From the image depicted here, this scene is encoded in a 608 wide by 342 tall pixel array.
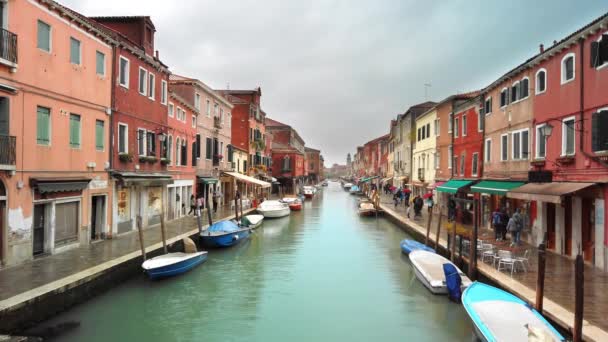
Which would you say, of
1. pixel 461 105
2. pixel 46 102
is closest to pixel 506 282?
pixel 46 102

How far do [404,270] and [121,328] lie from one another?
11086 millimetres

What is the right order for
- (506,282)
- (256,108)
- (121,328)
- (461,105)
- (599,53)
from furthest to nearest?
(256,108), (461,105), (599,53), (506,282), (121,328)

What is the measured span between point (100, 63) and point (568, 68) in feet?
56.9

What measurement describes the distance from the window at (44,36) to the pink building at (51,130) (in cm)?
3

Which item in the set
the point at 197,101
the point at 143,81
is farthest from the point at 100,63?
the point at 197,101

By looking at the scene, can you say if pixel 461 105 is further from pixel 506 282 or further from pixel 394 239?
pixel 506 282

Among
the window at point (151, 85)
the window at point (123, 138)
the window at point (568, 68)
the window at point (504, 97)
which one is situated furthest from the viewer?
the window at point (151, 85)

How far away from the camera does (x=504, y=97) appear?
67.9ft

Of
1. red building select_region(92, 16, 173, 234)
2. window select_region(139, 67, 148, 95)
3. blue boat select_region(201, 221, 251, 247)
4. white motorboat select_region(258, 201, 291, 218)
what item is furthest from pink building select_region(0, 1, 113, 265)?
white motorboat select_region(258, 201, 291, 218)

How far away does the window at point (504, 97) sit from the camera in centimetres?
2030

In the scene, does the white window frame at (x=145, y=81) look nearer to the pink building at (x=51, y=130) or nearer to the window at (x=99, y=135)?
the pink building at (x=51, y=130)

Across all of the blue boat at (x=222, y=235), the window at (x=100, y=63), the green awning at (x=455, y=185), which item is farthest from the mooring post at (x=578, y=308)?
the window at (x=100, y=63)

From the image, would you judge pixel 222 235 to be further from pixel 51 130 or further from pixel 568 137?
pixel 568 137

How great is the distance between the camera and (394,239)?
25.8m
